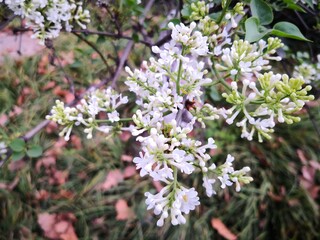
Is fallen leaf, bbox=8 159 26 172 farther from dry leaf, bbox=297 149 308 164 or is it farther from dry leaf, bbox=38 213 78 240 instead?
dry leaf, bbox=297 149 308 164

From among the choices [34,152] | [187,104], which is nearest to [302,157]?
[34,152]

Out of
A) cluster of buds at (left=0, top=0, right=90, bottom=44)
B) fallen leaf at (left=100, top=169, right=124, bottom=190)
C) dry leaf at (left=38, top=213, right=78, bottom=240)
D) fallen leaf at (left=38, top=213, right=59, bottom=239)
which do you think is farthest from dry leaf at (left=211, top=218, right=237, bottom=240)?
cluster of buds at (left=0, top=0, right=90, bottom=44)

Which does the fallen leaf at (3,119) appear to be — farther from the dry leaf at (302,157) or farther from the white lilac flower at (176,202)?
the white lilac flower at (176,202)

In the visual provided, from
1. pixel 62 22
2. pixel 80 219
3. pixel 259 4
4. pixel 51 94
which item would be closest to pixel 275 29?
pixel 259 4

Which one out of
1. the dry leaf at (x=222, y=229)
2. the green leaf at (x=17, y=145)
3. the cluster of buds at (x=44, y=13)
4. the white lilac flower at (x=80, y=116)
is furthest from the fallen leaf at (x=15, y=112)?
the white lilac flower at (x=80, y=116)

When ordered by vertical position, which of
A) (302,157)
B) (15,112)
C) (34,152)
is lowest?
(15,112)

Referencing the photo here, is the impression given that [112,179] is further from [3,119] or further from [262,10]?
[262,10]

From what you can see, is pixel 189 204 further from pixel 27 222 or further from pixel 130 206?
pixel 27 222
